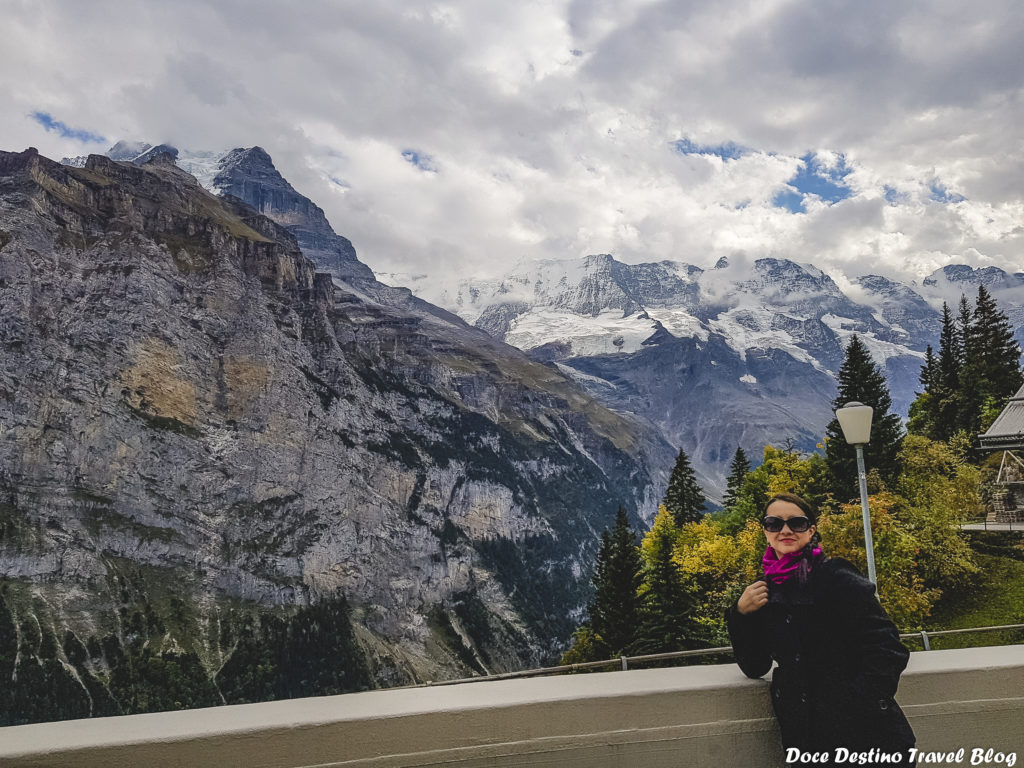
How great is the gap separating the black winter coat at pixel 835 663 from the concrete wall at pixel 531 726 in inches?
12.2

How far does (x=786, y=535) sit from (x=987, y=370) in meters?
55.5

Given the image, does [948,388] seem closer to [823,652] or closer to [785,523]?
[785,523]

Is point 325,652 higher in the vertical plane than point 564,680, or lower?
lower

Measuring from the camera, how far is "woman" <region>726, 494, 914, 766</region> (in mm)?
3570

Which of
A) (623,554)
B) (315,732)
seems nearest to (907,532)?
(623,554)

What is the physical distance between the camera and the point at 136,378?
200 m

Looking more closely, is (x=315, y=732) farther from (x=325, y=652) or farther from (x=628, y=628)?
(x=325, y=652)

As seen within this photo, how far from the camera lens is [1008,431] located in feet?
120

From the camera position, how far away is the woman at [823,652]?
3.57 m

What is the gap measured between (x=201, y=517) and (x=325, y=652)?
58.2 metres

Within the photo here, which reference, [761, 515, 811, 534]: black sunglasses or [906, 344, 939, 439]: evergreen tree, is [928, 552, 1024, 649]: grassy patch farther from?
[906, 344, 939, 439]: evergreen tree

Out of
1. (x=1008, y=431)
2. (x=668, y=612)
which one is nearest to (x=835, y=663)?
(x=668, y=612)

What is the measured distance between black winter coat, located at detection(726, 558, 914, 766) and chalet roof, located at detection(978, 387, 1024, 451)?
40952 mm

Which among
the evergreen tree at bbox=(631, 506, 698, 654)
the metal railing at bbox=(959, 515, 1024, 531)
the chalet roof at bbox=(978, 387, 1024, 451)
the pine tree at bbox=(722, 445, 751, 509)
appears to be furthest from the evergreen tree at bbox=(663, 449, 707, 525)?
the chalet roof at bbox=(978, 387, 1024, 451)
